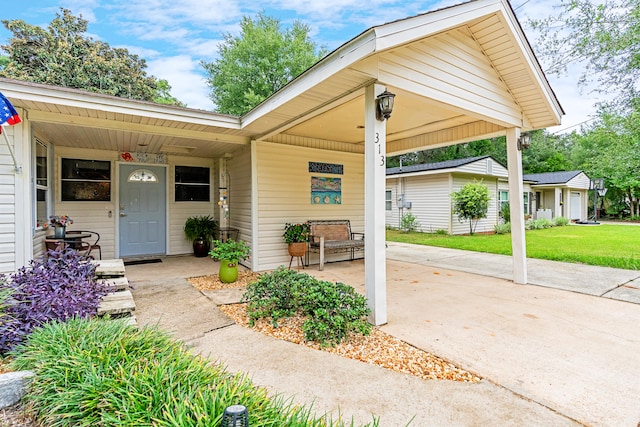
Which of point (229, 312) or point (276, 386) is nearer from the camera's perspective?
point (276, 386)

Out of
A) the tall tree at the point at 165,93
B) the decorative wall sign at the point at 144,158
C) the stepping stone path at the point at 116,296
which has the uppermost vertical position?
the tall tree at the point at 165,93

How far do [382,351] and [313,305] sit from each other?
2.41 feet

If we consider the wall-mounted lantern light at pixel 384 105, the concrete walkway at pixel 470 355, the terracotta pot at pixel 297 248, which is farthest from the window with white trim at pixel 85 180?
the wall-mounted lantern light at pixel 384 105

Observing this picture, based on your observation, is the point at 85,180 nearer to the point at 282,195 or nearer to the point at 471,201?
the point at 282,195

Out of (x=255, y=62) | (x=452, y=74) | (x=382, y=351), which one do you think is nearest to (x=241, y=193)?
(x=452, y=74)

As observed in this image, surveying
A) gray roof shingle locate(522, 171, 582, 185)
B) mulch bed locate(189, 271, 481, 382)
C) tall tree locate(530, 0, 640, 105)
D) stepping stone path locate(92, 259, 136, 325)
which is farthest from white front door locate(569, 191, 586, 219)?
stepping stone path locate(92, 259, 136, 325)

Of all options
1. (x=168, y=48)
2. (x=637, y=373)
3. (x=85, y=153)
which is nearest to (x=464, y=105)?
(x=637, y=373)

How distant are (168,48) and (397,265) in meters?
15.9

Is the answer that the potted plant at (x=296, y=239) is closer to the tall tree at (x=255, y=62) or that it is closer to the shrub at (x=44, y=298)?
the shrub at (x=44, y=298)

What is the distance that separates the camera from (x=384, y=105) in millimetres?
2891

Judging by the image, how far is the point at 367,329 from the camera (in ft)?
8.87

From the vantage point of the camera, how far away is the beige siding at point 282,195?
5.63 metres

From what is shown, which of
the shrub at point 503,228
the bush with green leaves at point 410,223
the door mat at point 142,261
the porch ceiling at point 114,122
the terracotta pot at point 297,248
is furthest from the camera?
the bush with green leaves at point 410,223

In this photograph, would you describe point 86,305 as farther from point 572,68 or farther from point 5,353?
point 572,68
